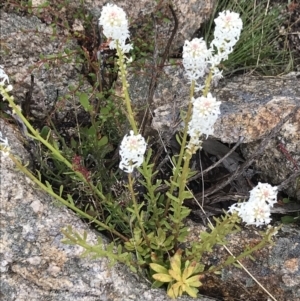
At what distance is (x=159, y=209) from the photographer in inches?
113

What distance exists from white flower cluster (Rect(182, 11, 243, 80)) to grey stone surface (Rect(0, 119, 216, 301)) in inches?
48.2

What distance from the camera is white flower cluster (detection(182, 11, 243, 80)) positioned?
72.8 inches

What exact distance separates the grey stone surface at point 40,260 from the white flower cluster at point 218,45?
1.22 m

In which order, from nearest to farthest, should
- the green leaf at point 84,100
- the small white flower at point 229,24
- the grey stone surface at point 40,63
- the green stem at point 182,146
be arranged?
1. the small white flower at point 229,24
2. the green stem at point 182,146
3. the green leaf at point 84,100
4. the grey stone surface at point 40,63

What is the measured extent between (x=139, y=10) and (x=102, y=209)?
4.87 ft

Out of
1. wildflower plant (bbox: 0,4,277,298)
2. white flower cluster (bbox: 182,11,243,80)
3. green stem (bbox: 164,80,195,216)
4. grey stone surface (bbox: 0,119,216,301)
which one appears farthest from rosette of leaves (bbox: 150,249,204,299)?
white flower cluster (bbox: 182,11,243,80)

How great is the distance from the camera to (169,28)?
357 centimetres

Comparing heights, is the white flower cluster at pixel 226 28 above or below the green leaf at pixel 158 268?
above

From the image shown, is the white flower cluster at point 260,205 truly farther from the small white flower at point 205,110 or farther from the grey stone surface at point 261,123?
the grey stone surface at point 261,123

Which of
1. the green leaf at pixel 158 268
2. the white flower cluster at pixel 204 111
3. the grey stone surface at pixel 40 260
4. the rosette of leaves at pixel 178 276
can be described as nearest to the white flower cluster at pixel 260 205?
the white flower cluster at pixel 204 111

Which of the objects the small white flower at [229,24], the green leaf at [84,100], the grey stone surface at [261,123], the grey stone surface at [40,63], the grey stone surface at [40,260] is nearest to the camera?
the small white flower at [229,24]

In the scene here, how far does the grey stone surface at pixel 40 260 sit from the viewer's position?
104 inches

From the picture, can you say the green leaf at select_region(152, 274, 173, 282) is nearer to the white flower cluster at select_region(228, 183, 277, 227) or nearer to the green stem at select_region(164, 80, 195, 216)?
the green stem at select_region(164, 80, 195, 216)

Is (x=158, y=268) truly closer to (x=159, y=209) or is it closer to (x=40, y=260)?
(x=159, y=209)
